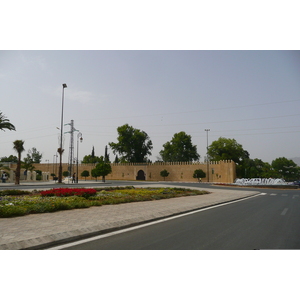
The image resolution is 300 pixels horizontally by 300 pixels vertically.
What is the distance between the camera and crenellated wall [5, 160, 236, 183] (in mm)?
57072

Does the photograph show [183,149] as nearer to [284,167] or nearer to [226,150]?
[226,150]

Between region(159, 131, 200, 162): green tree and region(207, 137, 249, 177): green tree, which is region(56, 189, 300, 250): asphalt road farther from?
region(159, 131, 200, 162): green tree

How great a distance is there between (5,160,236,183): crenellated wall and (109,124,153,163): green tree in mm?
8607

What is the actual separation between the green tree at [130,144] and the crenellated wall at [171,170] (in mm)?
8607

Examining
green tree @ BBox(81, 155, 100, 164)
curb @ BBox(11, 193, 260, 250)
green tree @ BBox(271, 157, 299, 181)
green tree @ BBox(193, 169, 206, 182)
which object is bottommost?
curb @ BBox(11, 193, 260, 250)

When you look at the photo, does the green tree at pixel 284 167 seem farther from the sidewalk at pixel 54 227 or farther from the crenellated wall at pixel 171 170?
the sidewalk at pixel 54 227

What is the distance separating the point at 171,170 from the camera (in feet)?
214

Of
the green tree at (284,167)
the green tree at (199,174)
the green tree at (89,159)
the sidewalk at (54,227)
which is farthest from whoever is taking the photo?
the green tree at (284,167)

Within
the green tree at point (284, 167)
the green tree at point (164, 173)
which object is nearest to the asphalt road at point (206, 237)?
the green tree at point (164, 173)

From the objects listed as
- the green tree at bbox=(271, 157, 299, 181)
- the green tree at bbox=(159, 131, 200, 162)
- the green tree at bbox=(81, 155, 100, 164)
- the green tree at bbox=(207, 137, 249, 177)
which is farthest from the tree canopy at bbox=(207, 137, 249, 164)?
the green tree at bbox=(81, 155, 100, 164)

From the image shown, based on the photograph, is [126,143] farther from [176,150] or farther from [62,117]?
[62,117]

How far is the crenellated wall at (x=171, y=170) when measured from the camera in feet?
187

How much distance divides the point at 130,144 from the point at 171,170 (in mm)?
18115

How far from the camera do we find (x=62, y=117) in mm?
35438
